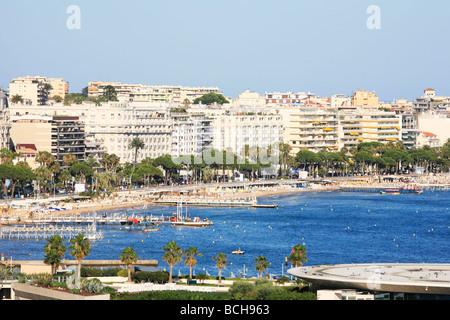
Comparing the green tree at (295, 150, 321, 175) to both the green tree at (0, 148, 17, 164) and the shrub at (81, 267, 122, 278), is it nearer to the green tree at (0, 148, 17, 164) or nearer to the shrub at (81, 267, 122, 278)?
the green tree at (0, 148, 17, 164)

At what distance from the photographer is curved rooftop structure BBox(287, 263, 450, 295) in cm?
4216

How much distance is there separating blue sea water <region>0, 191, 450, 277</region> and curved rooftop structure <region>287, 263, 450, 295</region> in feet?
67.4

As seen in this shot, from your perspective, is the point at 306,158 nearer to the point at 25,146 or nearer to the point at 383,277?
the point at 25,146

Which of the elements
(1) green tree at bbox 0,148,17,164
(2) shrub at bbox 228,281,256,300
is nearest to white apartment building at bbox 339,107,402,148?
(1) green tree at bbox 0,148,17,164

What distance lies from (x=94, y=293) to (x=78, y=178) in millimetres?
83372

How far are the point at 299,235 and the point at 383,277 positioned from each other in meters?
48.4

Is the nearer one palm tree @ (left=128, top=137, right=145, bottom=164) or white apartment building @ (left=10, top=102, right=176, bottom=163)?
palm tree @ (left=128, top=137, right=145, bottom=164)

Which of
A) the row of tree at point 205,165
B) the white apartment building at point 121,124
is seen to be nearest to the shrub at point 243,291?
the row of tree at point 205,165

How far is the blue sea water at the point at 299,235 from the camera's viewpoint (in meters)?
76.6

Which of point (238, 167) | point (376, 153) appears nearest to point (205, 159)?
point (238, 167)

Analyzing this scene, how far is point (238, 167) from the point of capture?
494ft

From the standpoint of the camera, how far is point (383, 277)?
4366 centimetres
